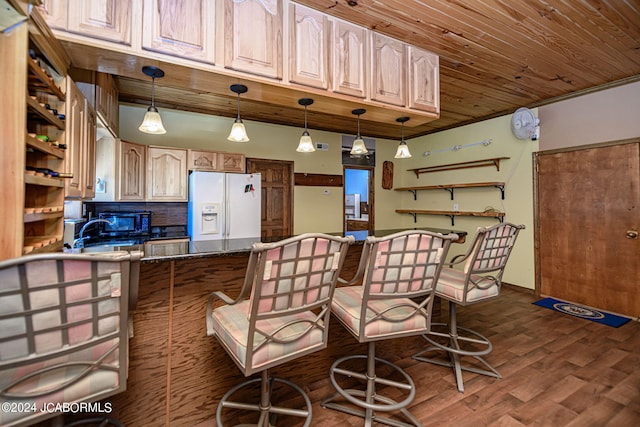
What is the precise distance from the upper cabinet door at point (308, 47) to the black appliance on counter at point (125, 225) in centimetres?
289

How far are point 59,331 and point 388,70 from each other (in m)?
2.54

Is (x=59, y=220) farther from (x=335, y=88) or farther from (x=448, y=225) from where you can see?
(x=448, y=225)

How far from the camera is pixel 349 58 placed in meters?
2.14

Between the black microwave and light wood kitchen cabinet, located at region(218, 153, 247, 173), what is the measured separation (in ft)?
3.83

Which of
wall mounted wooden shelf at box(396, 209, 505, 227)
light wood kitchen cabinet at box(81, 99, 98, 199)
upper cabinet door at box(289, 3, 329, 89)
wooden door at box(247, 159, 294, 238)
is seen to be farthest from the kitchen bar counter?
wall mounted wooden shelf at box(396, 209, 505, 227)

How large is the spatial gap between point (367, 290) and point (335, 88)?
4.91 ft

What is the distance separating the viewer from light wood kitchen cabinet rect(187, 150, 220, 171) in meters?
→ 3.79

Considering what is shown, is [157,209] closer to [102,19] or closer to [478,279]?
[102,19]

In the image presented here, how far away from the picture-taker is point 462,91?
3500 millimetres

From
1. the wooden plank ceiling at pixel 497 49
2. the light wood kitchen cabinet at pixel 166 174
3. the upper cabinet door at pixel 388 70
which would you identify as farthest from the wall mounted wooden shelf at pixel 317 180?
the upper cabinet door at pixel 388 70

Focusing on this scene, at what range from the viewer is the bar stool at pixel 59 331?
774 mm

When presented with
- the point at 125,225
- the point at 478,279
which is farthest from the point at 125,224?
the point at 478,279

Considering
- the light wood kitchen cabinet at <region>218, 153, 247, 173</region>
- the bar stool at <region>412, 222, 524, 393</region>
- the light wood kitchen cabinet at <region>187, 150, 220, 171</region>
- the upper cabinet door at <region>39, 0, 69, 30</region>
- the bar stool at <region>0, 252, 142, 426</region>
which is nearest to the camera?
the bar stool at <region>0, 252, 142, 426</region>

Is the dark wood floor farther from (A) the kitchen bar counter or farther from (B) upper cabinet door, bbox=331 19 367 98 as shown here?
(B) upper cabinet door, bbox=331 19 367 98
